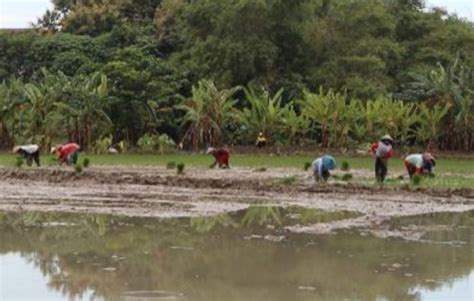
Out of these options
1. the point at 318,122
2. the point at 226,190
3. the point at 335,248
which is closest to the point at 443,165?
the point at 318,122

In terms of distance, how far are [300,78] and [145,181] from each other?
13.3 m

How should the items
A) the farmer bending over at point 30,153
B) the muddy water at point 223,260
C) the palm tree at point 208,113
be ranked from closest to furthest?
the muddy water at point 223,260
the farmer bending over at point 30,153
the palm tree at point 208,113

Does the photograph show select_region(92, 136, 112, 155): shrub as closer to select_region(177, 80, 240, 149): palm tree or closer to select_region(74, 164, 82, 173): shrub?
select_region(177, 80, 240, 149): palm tree

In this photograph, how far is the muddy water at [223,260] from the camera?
8836 mm

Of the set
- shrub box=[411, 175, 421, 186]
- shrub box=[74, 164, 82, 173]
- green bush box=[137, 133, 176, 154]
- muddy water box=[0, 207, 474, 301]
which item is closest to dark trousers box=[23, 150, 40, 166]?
shrub box=[74, 164, 82, 173]

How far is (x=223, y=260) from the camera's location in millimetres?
10625

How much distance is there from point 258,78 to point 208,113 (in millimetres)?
3656

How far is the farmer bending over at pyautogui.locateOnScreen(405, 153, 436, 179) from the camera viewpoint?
19.6m

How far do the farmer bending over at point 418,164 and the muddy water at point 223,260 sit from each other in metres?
4.91

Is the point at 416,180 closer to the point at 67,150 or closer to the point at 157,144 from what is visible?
the point at 67,150

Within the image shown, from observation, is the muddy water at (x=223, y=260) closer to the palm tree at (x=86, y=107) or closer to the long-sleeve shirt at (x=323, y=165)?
the long-sleeve shirt at (x=323, y=165)

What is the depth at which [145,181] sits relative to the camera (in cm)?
2053

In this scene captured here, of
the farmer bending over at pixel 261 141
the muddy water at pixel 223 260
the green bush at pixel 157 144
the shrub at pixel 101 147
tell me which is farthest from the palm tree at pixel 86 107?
the muddy water at pixel 223 260

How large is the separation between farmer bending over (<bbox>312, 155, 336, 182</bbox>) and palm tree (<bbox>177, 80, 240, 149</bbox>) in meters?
10.2
